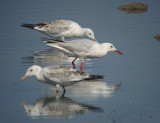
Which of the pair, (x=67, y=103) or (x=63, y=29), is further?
(x=63, y=29)

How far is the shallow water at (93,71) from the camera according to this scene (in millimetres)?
10094

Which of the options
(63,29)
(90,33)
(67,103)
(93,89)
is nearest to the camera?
(67,103)

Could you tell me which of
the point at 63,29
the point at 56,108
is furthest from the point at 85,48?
the point at 63,29

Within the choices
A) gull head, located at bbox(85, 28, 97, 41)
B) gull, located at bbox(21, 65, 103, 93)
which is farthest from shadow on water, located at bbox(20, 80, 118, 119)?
gull head, located at bbox(85, 28, 97, 41)

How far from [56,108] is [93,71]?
3.43 metres

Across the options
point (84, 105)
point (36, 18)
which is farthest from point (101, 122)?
point (36, 18)

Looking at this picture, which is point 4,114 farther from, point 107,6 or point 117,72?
point 107,6

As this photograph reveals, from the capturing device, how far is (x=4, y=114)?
10.1 m

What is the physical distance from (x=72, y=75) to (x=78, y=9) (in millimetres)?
13683

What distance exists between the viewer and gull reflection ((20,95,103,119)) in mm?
10031

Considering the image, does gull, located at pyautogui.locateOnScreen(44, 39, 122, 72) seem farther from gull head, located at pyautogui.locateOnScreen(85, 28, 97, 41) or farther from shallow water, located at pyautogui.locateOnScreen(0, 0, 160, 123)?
gull head, located at pyautogui.locateOnScreen(85, 28, 97, 41)

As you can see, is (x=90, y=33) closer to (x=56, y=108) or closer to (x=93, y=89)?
(x=93, y=89)

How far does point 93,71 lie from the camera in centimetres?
1365

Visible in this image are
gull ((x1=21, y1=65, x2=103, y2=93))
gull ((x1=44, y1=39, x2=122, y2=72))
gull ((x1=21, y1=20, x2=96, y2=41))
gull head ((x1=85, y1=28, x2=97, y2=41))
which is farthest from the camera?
gull ((x1=21, y1=20, x2=96, y2=41))
